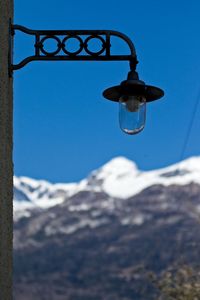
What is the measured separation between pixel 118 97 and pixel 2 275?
133cm

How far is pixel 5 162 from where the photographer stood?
18.3ft

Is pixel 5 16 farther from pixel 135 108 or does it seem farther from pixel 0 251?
pixel 0 251

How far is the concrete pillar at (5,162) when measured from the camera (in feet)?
17.9

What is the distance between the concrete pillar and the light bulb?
70 centimetres

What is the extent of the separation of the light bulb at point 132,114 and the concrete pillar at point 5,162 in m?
0.70

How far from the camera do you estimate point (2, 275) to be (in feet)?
17.9

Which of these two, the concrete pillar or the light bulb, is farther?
the light bulb

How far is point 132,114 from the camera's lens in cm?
576

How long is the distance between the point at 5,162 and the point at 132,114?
32.5 inches

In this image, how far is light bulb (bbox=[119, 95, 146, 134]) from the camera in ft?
18.9

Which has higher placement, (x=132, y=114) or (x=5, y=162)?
(x=132, y=114)

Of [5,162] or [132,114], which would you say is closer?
[5,162]

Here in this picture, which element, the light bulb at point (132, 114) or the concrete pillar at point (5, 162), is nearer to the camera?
the concrete pillar at point (5, 162)

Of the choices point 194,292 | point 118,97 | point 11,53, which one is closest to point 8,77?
point 11,53
